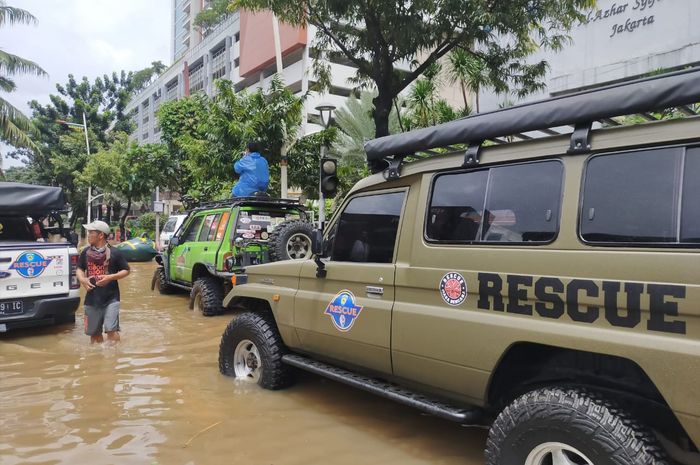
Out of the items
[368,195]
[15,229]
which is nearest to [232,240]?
[15,229]

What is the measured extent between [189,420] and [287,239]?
3736mm

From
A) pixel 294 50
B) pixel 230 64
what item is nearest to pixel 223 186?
pixel 294 50

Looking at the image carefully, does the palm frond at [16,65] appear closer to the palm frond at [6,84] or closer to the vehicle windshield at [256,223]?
the palm frond at [6,84]

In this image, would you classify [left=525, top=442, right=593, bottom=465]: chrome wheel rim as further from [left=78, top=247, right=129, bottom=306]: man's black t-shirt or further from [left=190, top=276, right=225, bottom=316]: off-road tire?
[left=190, top=276, right=225, bottom=316]: off-road tire

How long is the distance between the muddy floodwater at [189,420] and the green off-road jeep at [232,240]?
2.06 m

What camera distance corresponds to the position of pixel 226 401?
4684 millimetres

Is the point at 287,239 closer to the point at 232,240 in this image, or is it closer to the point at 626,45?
the point at 232,240

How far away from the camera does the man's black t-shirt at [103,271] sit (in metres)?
6.57

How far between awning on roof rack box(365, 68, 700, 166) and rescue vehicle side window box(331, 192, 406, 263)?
0.40 meters

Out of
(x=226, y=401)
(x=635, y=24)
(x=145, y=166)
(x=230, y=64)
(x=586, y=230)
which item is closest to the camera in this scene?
(x=586, y=230)

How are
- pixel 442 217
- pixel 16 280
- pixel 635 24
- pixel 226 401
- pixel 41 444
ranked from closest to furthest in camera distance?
pixel 442 217 → pixel 41 444 → pixel 226 401 → pixel 16 280 → pixel 635 24

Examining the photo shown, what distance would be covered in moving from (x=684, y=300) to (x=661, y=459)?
74 centimetres

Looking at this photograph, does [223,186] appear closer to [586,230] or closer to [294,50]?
[586,230]

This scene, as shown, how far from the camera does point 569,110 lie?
2848mm
